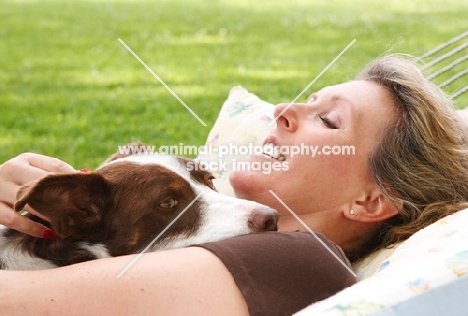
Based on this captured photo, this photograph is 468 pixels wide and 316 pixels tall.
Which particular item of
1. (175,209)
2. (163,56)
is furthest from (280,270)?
(163,56)

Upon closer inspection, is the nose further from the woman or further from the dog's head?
the dog's head

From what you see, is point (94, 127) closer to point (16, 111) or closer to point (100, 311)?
point (16, 111)

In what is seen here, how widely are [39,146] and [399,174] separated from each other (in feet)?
15.6

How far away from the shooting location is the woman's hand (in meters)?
2.77

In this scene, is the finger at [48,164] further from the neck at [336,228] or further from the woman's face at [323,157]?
the neck at [336,228]

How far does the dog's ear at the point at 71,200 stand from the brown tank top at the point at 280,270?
57 cm

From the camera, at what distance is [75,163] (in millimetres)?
6570

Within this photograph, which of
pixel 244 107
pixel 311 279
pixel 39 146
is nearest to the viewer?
pixel 311 279

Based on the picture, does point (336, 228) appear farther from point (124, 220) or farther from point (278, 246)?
point (124, 220)

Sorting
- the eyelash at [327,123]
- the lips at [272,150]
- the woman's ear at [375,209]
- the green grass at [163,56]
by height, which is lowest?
the green grass at [163,56]

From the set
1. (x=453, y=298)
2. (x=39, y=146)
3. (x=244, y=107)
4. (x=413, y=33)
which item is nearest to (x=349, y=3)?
(x=413, y=33)

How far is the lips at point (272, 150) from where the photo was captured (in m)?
3.51

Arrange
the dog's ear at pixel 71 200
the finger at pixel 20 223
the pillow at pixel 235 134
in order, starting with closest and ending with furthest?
the dog's ear at pixel 71 200, the finger at pixel 20 223, the pillow at pixel 235 134

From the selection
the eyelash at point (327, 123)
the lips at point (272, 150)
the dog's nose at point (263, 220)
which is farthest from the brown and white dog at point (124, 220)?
the eyelash at point (327, 123)
